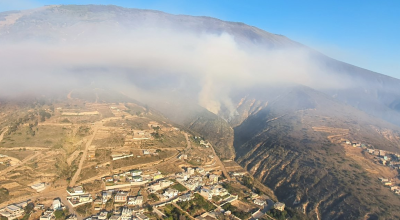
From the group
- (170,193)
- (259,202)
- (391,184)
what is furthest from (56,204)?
(391,184)

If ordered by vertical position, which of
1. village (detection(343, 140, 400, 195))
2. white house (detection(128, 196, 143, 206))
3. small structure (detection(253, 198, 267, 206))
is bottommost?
small structure (detection(253, 198, 267, 206))

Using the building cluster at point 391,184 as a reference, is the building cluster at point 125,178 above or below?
below

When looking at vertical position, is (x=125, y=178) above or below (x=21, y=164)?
below

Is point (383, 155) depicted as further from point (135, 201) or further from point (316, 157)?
point (135, 201)

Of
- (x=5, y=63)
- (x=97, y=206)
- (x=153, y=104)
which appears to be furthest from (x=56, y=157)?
(x=5, y=63)

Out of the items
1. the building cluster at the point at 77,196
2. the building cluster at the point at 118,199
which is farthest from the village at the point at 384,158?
the building cluster at the point at 77,196

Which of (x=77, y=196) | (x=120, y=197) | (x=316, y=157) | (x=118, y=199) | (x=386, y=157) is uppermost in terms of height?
(x=386, y=157)

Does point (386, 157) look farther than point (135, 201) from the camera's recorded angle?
Yes

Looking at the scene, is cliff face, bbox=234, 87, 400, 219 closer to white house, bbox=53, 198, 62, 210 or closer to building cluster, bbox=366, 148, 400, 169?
building cluster, bbox=366, 148, 400, 169

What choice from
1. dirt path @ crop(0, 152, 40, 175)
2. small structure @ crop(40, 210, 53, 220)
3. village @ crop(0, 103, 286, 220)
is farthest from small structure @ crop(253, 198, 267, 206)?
dirt path @ crop(0, 152, 40, 175)

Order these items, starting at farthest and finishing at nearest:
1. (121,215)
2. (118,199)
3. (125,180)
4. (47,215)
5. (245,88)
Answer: (245,88), (125,180), (118,199), (121,215), (47,215)

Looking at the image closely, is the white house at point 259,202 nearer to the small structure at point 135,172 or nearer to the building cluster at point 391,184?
the small structure at point 135,172

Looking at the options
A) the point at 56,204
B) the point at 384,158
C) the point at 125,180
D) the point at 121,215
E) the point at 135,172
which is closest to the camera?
the point at 121,215
